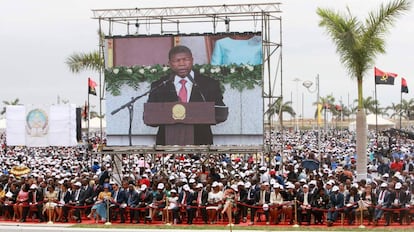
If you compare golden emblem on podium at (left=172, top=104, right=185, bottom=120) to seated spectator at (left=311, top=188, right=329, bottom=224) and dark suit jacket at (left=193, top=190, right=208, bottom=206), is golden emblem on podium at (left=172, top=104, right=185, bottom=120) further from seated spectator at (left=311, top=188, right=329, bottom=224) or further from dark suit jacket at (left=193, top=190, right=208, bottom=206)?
seated spectator at (left=311, top=188, right=329, bottom=224)

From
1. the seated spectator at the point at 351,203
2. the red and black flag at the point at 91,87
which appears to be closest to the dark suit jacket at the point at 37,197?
the seated spectator at the point at 351,203

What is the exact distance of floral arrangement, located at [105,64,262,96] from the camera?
80.2 ft

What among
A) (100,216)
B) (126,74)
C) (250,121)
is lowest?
(100,216)

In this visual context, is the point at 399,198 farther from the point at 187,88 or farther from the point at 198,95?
the point at 187,88

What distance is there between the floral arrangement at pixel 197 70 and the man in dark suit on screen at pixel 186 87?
207 millimetres

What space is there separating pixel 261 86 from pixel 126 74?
15.5ft

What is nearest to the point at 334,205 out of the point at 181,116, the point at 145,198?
the point at 145,198

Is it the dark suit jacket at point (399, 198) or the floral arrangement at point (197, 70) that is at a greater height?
the floral arrangement at point (197, 70)

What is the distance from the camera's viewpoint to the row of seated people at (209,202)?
19.4 meters

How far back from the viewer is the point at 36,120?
4134 centimetres

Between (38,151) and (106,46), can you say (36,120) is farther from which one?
(106,46)

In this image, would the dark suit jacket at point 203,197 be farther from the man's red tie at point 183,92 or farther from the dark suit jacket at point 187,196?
the man's red tie at point 183,92

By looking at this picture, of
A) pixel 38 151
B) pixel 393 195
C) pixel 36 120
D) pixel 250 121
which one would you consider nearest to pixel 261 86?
pixel 250 121

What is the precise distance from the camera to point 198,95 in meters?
24.8
